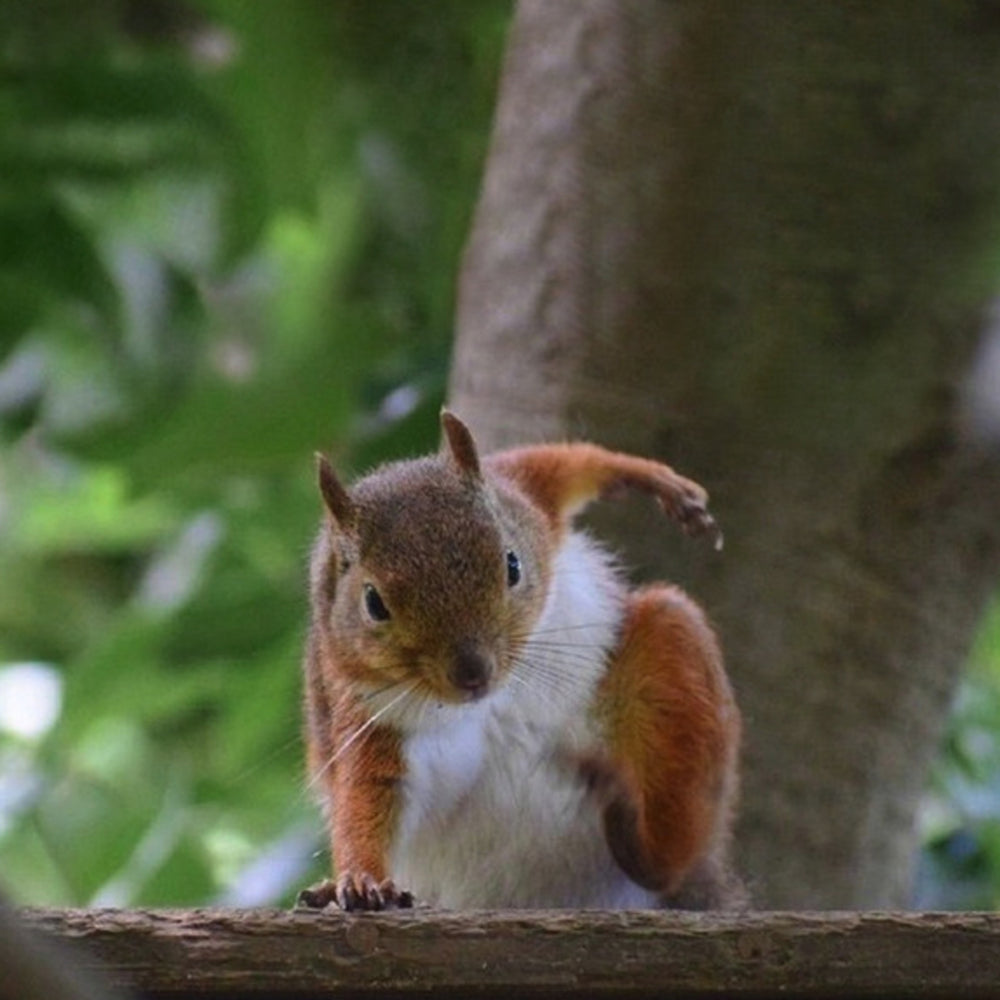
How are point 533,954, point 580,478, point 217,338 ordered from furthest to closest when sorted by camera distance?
point 217,338 < point 580,478 < point 533,954

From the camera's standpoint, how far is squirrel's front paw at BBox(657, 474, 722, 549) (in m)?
1.52

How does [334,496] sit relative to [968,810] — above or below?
above

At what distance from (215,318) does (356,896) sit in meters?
1.58

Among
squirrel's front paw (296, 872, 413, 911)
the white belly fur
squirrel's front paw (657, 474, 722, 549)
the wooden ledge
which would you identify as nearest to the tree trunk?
squirrel's front paw (657, 474, 722, 549)

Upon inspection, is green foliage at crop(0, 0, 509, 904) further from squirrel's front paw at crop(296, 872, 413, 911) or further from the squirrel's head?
squirrel's front paw at crop(296, 872, 413, 911)

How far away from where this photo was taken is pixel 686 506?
1.52 metres

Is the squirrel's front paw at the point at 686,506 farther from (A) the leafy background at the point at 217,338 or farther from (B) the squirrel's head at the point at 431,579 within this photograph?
(A) the leafy background at the point at 217,338

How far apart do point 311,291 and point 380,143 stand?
0.89 ft

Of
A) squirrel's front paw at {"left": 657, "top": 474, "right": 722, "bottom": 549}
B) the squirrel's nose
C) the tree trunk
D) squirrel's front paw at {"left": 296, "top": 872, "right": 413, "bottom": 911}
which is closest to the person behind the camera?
squirrel's front paw at {"left": 296, "top": 872, "right": 413, "bottom": 911}

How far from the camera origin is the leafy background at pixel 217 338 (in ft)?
7.30

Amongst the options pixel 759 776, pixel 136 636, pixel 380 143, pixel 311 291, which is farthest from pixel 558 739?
pixel 311 291

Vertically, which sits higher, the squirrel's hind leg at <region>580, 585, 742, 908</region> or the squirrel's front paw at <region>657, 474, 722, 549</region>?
the squirrel's front paw at <region>657, 474, 722, 549</region>

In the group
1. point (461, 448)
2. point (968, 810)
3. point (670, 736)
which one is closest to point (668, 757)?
point (670, 736)

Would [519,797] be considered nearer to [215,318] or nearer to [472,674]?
[472,674]
